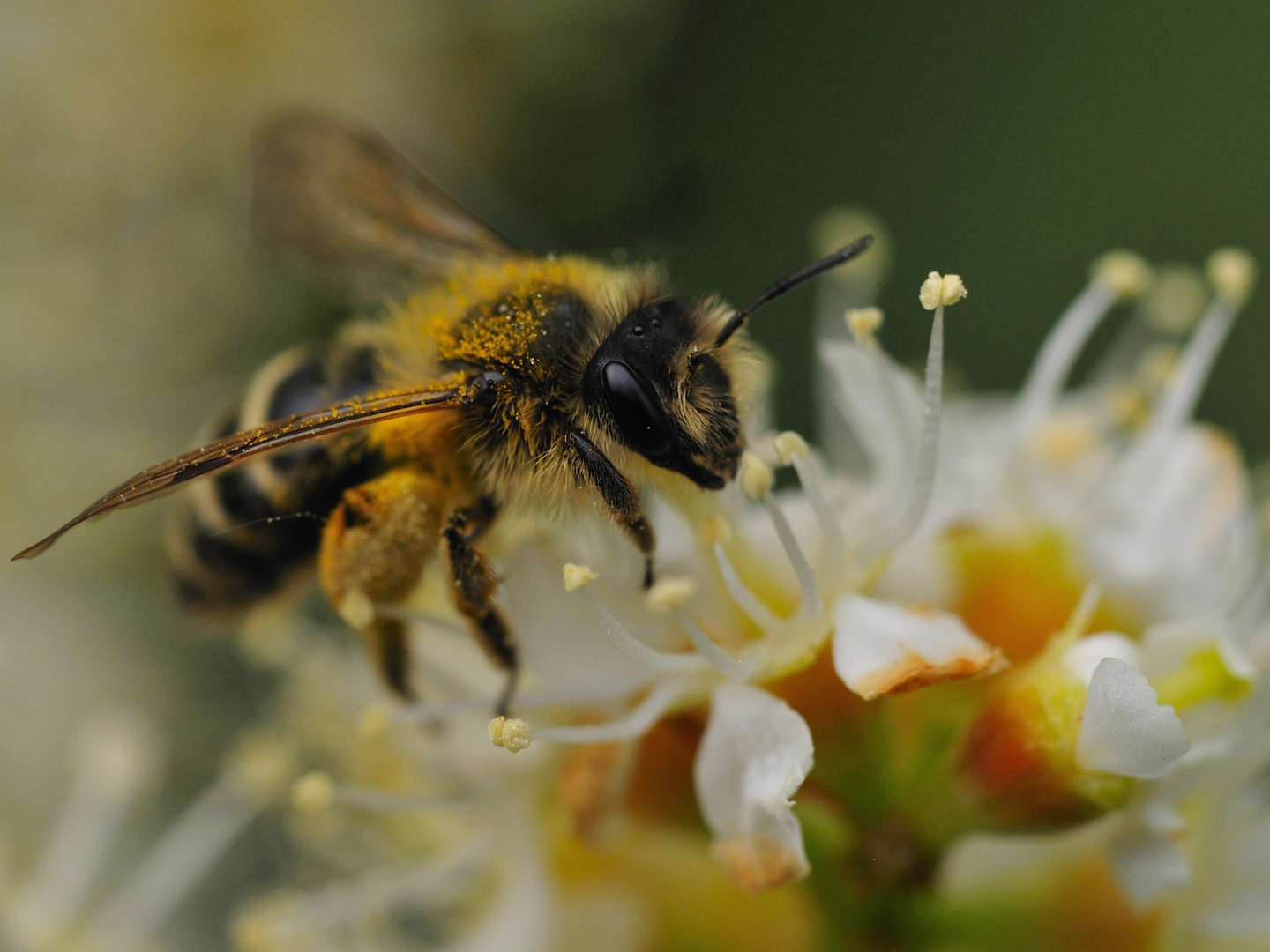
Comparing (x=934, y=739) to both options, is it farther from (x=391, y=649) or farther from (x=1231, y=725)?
(x=391, y=649)

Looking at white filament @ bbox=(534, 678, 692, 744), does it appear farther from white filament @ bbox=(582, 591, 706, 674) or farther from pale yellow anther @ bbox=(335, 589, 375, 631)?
pale yellow anther @ bbox=(335, 589, 375, 631)

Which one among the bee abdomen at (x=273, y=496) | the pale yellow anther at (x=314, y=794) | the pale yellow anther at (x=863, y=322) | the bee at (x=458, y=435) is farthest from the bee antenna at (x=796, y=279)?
the pale yellow anther at (x=314, y=794)

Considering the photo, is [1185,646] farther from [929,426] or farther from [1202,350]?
[1202,350]

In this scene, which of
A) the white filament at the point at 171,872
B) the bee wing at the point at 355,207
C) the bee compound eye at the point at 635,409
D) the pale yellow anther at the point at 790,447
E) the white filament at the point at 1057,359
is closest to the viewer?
the bee compound eye at the point at 635,409

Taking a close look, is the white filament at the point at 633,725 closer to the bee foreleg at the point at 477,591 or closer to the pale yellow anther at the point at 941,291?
the bee foreleg at the point at 477,591

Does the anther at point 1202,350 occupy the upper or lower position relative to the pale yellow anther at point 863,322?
lower

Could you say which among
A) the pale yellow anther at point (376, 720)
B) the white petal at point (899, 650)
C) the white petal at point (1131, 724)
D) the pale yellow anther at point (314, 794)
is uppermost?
the pale yellow anther at point (376, 720)

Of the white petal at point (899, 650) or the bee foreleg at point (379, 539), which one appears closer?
the white petal at point (899, 650)

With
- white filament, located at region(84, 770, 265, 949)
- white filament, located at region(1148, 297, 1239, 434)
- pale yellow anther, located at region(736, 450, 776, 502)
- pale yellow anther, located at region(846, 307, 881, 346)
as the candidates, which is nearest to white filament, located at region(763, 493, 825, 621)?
pale yellow anther, located at region(736, 450, 776, 502)
